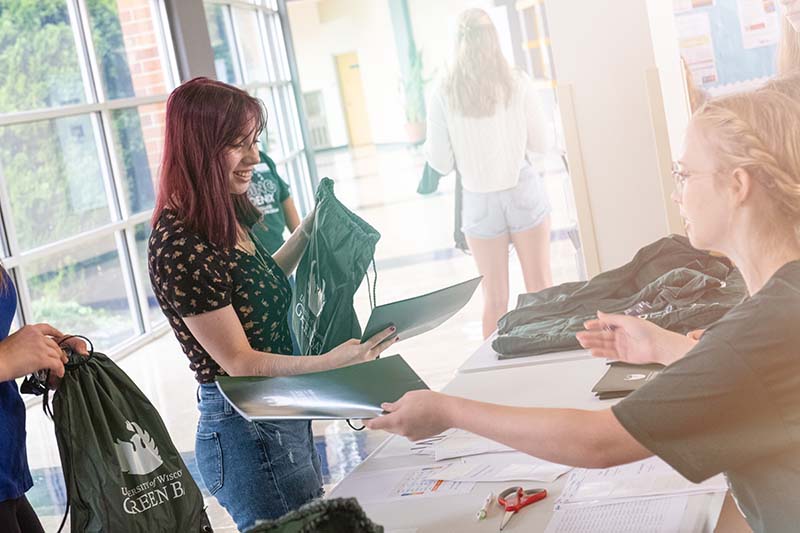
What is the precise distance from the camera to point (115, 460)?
2.00 metres

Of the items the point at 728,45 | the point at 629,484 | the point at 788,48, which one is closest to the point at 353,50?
the point at 728,45

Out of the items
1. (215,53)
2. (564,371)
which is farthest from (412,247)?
(564,371)

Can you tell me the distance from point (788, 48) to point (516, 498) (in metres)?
1.87

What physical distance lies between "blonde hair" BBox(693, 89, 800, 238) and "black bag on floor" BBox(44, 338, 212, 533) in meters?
1.24

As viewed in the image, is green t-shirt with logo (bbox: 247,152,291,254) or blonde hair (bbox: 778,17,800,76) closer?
blonde hair (bbox: 778,17,800,76)

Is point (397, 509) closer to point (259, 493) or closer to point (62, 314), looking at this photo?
point (259, 493)

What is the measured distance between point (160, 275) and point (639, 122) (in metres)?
2.86

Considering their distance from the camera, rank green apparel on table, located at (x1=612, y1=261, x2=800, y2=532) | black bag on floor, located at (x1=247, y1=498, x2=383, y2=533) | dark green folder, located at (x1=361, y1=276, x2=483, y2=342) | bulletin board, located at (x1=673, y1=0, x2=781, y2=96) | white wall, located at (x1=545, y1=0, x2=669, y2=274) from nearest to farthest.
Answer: black bag on floor, located at (x1=247, y1=498, x2=383, y2=533)
green apparel on table, located at (x1=612, y1=261, x2=800, y2=532)
dark green folder, located at (x1=361, y1=276, x2=483, y2=342)
bulletin board, located at (x1=673, y1=0, x2=781, y2=96)
white wall, located at (x1=545, y1=0, x2=669, y2=274)

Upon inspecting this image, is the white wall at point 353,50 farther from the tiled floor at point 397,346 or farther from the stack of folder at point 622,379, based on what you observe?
the stack of folder at point 622,379

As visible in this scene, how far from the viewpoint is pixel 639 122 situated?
175 inches

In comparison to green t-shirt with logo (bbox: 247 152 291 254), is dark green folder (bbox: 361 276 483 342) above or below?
below

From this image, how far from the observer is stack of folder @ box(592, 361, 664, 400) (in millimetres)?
2281

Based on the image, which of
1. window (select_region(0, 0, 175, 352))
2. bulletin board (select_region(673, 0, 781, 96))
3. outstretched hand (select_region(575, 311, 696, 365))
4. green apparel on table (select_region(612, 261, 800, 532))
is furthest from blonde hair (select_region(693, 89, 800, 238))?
window (select_region(0, 0, 175, 352))

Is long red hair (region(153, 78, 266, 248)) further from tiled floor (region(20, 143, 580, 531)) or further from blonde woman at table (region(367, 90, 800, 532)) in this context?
tiled floor (region(20, 143, 580, 531))
